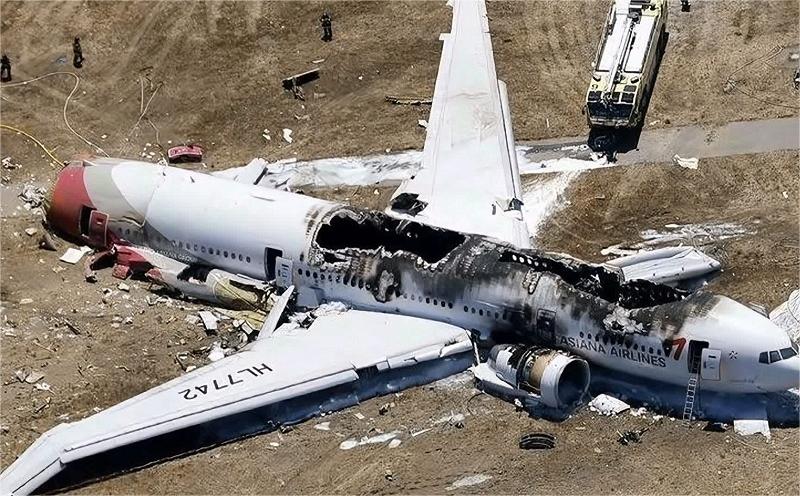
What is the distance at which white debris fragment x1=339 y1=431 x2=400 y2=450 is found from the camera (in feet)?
108

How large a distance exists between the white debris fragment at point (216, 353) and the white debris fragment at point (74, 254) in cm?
704

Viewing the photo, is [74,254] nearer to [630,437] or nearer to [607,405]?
[607,405]

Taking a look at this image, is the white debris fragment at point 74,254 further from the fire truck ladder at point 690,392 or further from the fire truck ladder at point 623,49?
the fire truck ladder at point 690,392

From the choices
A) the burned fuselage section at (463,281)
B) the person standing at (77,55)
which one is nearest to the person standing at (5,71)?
the person standing at (77,55)

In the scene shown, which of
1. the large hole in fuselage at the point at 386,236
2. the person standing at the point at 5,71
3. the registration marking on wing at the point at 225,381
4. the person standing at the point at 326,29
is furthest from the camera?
the person standing at the point at 326,29

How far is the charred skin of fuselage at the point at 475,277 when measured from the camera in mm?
33938

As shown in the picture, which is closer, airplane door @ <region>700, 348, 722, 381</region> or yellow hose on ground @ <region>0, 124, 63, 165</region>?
airplane door @ <region>700, 348, 722, 381</region>

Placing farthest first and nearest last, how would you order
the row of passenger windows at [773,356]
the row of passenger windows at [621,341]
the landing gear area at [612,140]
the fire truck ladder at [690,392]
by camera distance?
the landing gear area at [612,140], the row of passenger windows at [621,341], the fire truck ladder at [690,392], the row of passenger windows at [773,356]

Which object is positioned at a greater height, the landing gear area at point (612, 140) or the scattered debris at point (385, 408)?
the landing gear area at point (612, 140)

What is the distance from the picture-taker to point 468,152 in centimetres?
4222

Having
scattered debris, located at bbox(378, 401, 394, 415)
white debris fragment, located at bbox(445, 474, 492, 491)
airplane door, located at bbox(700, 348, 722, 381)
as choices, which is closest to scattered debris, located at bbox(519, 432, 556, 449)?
white debris fragment, located at bbox(445, 474, 492, 491)

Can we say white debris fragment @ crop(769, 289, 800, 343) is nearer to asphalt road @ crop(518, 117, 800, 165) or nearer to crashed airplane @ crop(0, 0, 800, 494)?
crashed airplane @ crop(0, 0, 800, 494)

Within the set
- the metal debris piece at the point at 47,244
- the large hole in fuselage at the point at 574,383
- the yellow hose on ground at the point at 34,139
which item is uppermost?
the yellow hose on ground at the point at 34,139

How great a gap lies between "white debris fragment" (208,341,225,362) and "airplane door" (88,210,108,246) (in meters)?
6.51
